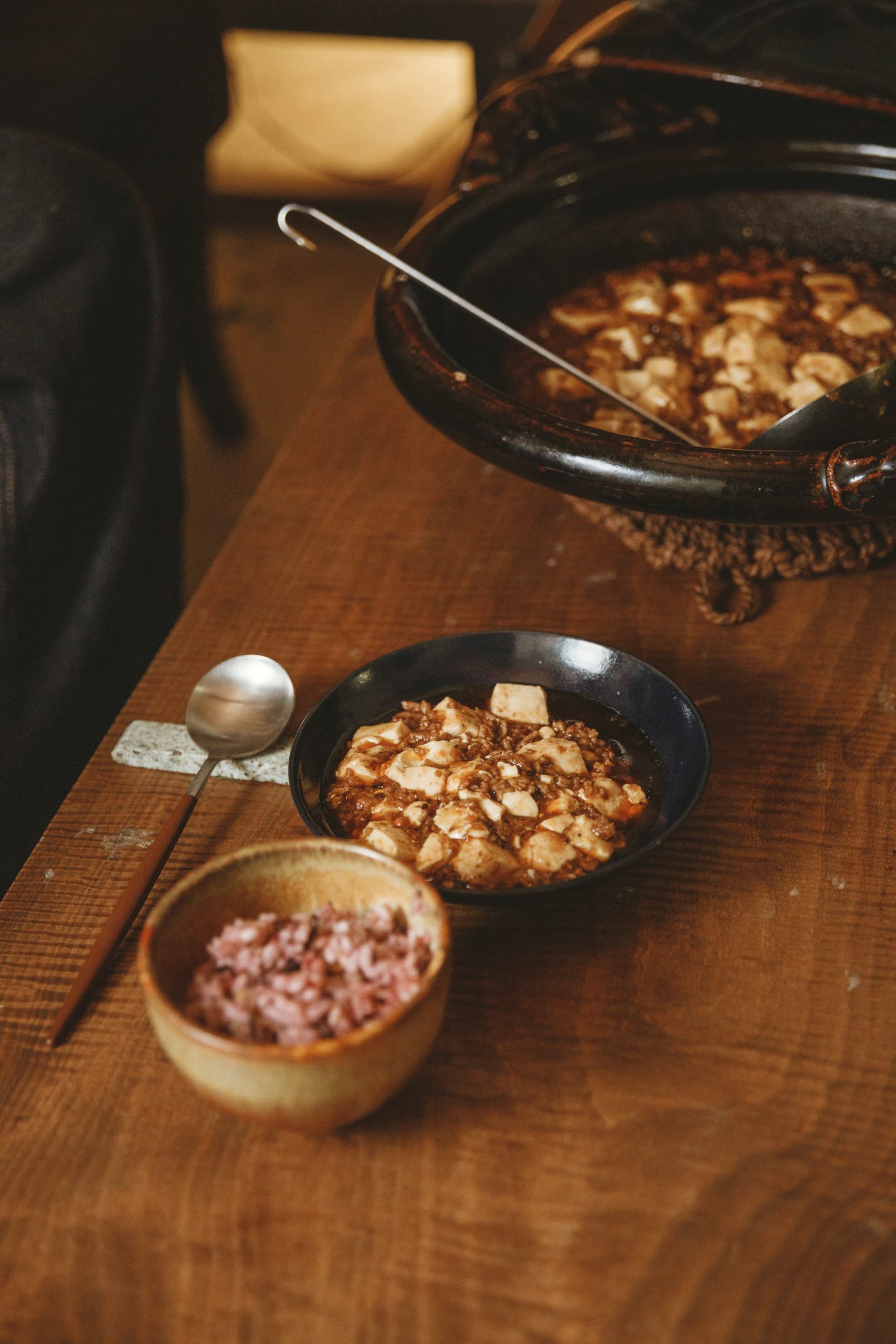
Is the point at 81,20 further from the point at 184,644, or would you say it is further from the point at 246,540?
the point at 184,644

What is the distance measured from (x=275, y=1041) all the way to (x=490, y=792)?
0.26 metres

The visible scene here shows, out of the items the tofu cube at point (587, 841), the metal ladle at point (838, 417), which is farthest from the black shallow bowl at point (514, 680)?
the metal ladle at point (838, 417)

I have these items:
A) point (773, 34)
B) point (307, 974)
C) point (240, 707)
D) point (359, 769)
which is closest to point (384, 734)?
point (359, 769)

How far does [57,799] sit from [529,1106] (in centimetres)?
72

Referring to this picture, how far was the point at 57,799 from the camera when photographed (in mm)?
1206

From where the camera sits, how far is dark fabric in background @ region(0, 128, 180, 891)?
1179mm

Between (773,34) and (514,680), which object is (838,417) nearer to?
(514,680)

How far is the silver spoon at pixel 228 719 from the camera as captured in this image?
81 centimetres

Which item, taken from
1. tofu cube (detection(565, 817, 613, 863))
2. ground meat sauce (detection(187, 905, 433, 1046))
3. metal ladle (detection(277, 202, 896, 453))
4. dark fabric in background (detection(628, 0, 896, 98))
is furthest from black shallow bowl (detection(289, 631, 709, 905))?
dark fabric in background (detection(628, 0, 896, 98))

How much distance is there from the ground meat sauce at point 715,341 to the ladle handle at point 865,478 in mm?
226

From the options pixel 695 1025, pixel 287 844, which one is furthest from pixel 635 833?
pixel 287 844

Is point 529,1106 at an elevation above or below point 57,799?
above

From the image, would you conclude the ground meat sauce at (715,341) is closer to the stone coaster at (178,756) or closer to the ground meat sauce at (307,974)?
the stone coaster at (178,756)

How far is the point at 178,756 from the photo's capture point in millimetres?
922
